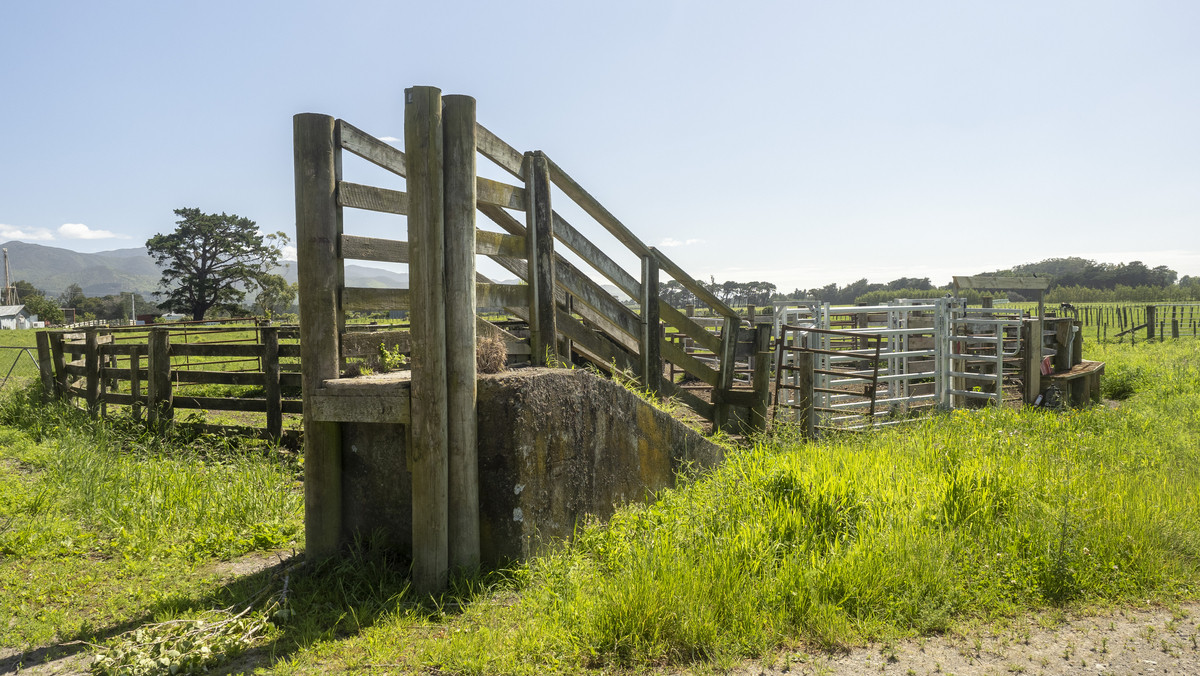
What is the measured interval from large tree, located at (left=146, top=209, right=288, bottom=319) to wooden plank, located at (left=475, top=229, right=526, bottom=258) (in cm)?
7864

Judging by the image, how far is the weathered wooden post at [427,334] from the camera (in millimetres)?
4156

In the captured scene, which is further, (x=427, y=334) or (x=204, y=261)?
(x=204, y=261)

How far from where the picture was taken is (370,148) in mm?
4754

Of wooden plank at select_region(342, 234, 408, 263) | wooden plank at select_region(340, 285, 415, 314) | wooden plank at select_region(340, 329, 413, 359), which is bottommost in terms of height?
wooden plank at select_region(340, 329, 413, 359)

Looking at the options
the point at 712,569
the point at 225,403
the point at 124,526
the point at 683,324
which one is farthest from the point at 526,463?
the point at 225,403

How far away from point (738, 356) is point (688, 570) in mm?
4861

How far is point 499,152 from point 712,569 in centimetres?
319

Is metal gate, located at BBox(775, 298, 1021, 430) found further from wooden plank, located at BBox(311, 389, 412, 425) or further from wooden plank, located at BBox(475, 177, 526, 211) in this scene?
wooden plank, located at BBox(311, 389, 412, 425)

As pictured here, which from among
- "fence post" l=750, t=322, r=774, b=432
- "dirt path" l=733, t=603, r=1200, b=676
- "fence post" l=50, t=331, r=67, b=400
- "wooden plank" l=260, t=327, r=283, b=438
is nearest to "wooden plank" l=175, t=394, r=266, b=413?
Result: "wooden plank" l=260, t=327, r=283, b=438

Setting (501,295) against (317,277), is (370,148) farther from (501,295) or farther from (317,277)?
(501,295)

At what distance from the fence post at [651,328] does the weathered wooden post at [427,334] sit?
2930 mm

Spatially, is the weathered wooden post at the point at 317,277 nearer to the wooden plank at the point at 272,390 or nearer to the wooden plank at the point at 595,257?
the wooden plank at the point at 595,257

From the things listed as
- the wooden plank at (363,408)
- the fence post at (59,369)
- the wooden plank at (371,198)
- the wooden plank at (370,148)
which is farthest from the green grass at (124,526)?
the fence post at (59,369)

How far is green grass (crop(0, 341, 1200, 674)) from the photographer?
3615 mm
